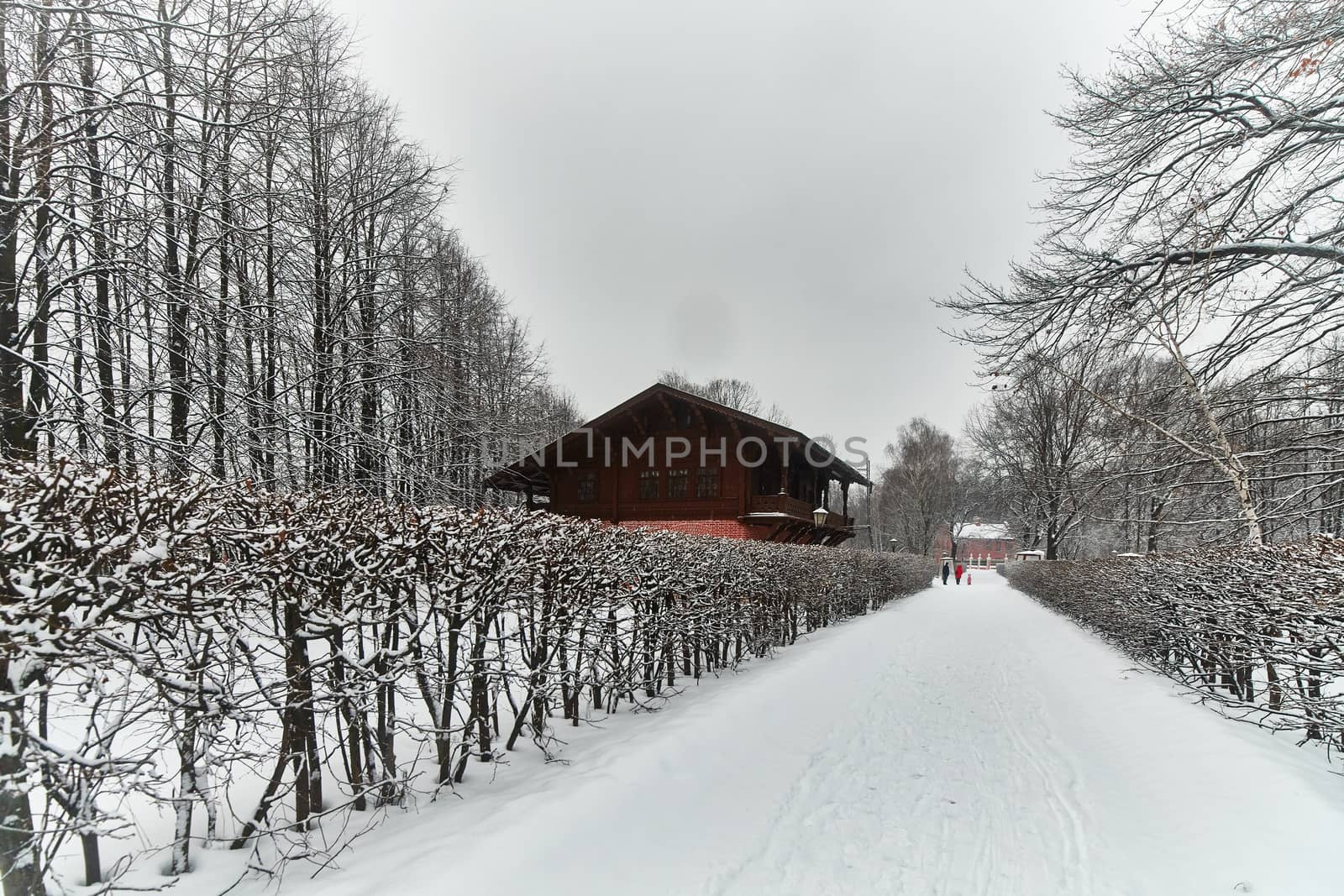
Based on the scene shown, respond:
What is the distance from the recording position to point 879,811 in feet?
13.8

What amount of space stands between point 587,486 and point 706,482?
4.71 metres

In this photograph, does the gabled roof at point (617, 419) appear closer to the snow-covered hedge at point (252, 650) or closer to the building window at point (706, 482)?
the building window at point (706, 482)

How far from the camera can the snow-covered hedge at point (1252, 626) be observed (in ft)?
14.8

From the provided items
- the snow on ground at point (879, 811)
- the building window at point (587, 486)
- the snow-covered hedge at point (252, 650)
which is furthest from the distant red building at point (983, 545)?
the snow-covered hedge at point (252, 650)

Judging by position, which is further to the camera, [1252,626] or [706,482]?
[706,482]

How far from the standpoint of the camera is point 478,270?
24922 mm

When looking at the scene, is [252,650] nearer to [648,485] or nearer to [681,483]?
[681,483]

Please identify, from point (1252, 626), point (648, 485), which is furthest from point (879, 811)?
point (648, 485)

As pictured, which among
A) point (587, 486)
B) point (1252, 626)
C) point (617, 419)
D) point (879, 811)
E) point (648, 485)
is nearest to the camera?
point (879, 811)

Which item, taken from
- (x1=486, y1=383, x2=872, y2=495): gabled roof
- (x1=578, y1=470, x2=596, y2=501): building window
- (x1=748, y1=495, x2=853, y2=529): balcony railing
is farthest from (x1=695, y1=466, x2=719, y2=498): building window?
(x1=578, y1=470, x2=596, y2=501): building window

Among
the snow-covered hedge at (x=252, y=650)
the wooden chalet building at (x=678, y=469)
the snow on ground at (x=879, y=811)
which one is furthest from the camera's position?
the wooden chalet building at (x=678, y=469)

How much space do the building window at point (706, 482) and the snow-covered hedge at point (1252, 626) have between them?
1348 centimetres

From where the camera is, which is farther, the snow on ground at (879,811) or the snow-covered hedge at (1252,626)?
the snow-covered hedge at (1252,626)

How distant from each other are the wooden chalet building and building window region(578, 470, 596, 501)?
3cm
